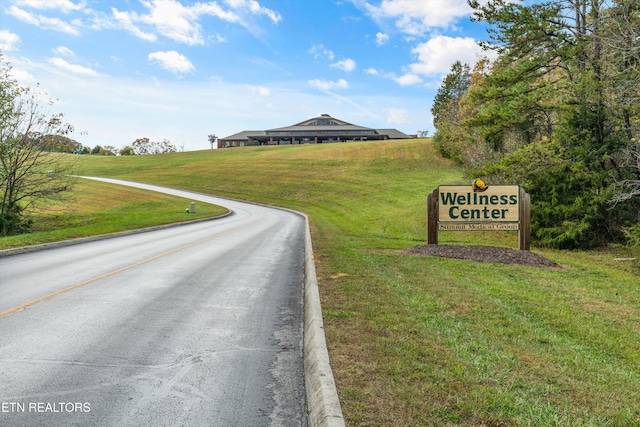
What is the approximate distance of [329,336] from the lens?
19.9 feet

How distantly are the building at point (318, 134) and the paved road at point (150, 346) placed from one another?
366 ft

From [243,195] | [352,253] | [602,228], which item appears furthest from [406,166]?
[352,253]

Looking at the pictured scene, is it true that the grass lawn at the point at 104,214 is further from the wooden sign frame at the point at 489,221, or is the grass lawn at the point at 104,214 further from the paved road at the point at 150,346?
the wooden sign frame at the point at 489,221

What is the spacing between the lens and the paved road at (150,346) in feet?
13.9

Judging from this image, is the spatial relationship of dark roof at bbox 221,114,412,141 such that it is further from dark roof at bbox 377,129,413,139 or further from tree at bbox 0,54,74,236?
tree at bbox 0,54,74,236

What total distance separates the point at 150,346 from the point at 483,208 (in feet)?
43.4

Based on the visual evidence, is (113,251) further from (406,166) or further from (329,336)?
(406,166)

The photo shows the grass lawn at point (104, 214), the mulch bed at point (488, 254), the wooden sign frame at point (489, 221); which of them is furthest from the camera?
the grass lawn at point (104, 214)

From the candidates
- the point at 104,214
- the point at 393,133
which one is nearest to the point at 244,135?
the point at 393,133

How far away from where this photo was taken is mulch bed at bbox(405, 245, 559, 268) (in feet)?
45.0

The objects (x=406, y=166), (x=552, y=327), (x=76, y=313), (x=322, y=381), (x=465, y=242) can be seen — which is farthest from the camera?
(x=406, y=166)

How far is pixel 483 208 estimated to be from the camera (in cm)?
1645

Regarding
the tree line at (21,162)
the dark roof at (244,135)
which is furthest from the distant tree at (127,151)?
the tree line at (21,162)

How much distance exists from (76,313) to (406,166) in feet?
188
